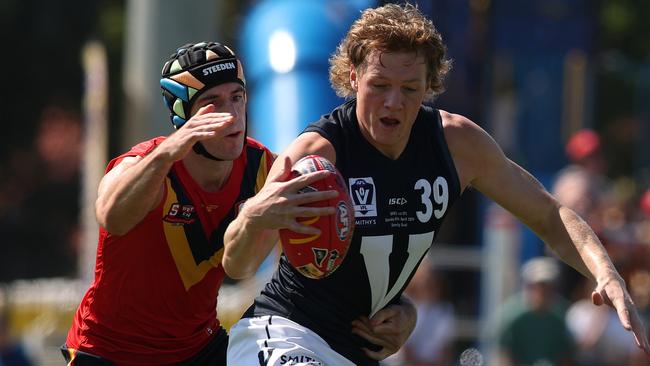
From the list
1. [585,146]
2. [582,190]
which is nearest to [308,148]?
[582,190]

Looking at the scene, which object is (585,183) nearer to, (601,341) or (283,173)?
(601,341)

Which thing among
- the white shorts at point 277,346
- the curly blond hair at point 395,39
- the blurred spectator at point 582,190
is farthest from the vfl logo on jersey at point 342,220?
the blurred spectator at point 582,190

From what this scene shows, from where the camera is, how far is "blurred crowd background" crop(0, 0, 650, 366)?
36.3 feet

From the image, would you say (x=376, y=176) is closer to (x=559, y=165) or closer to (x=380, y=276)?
(x=380, y=276)

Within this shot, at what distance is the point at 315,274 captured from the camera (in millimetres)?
5117

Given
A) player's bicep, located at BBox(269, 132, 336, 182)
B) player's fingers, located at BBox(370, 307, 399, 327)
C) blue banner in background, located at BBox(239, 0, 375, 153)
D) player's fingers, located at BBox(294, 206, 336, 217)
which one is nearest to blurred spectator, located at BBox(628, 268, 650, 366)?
blue banner in background, located at BBox(239, 0, 375, 153)

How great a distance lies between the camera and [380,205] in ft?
17.9

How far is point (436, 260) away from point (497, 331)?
39.0 inches

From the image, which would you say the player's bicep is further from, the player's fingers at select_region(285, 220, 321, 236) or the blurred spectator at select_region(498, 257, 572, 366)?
the blurred spectator at select_region(498, 257, 572, 366)

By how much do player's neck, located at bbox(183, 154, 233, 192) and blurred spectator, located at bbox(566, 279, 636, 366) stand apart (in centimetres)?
605

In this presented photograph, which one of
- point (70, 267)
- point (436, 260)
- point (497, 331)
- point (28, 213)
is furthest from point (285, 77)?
point (28, 213)

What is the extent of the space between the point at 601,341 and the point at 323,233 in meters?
6.81

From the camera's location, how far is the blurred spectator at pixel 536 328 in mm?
11055

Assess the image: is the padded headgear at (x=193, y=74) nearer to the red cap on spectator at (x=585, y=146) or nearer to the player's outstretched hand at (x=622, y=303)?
the player's outstretched hand at (x=622, y=303)
